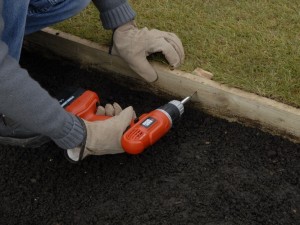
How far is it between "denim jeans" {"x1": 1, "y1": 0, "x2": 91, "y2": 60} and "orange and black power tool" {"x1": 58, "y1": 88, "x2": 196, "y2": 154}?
0.35 meters

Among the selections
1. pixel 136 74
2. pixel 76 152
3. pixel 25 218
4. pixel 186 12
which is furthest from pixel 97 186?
pixel 186 12

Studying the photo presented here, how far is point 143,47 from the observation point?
89.5 inches

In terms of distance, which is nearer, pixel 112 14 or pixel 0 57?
pixel 0 57

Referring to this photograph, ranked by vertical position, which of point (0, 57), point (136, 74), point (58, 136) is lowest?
point (136, 74)

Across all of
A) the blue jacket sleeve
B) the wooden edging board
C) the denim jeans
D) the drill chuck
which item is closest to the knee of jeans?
the denim jeans

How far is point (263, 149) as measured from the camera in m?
2.11

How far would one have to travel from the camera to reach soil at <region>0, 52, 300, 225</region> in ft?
6.19

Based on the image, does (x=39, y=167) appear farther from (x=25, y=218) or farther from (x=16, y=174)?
(x=25, y=218)

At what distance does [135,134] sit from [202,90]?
474 mm

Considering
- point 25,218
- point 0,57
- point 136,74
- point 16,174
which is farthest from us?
point 136,74

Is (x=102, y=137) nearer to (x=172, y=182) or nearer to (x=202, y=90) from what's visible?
(x=172, y=182)

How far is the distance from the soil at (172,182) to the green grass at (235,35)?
24 centimetres

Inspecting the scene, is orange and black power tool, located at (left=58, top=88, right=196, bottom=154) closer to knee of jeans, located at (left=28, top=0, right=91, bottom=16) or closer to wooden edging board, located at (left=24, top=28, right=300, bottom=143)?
wooden edging board, located at (left=24, top=28, right=300, bottom=143)

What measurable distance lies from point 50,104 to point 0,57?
0.87ft
